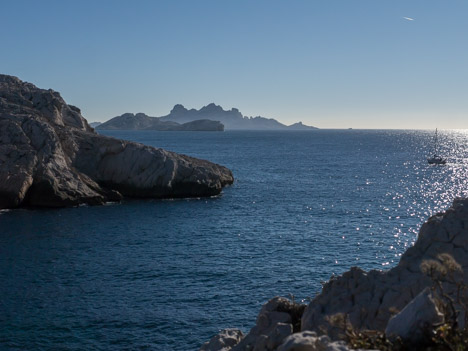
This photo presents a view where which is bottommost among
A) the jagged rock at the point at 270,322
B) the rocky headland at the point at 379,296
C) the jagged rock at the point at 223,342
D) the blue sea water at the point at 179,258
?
the blue sea water at the point at 179,258

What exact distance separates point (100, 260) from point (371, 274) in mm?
32761

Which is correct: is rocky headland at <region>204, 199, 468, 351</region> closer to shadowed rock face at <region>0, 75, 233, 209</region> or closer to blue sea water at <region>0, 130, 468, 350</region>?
blue sea water at <region>0, 130, 468, 350</region>

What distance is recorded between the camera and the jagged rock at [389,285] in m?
20.3

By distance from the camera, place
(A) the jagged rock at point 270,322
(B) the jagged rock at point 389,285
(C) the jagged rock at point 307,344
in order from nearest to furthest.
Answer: (C) the jagged rock at point 307,344, (A) the jagged rock at point 270,322, (B) the jagged rock at point 389,285

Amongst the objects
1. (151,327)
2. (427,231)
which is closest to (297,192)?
(151,327)

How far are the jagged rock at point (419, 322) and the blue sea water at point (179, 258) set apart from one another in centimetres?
1984

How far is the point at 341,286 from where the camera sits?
72.0 ft

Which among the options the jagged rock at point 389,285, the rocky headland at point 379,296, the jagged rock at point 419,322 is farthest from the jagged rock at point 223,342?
the jagged rock at point 419,322

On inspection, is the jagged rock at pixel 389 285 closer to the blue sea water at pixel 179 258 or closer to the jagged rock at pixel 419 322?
the jagged rock at pixel 419 322

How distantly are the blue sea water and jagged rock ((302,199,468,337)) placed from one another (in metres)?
13.3

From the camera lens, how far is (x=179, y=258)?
49.8 meters

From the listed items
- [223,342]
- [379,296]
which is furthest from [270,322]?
[379,296]

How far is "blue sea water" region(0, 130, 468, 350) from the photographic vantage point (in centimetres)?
3425

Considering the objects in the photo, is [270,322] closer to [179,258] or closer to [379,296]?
[379,296]
